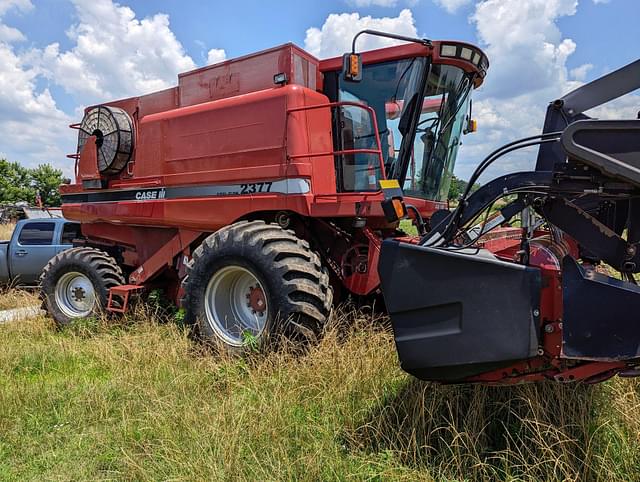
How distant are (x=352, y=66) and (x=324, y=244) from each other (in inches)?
66.8

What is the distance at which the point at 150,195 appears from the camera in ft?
19.3

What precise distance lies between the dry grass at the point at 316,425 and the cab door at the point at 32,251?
5683 mm

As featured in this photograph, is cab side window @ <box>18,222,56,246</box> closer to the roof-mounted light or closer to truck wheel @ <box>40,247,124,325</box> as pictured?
truck wheel @ <box>40,247,124,325</box>

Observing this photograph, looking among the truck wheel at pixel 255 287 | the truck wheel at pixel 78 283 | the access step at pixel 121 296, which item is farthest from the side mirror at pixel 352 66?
the truck wheel at pixel 78 283

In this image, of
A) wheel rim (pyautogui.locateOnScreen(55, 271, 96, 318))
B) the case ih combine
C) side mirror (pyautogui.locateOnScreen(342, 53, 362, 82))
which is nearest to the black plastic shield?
the case ih combine

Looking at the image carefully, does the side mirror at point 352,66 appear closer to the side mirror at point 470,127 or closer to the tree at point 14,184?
the side mirror at point 470,127

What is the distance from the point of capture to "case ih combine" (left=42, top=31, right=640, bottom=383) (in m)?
2.35

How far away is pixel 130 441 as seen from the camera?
304 centimetres

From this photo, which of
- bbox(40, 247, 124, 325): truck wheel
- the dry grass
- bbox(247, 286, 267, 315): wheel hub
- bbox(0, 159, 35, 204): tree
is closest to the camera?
the dry grass

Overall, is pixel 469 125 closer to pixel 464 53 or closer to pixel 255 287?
pixel 464 53

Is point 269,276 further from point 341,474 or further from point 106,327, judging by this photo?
point 106,327

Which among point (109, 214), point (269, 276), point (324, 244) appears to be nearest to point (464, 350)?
point (269, 276)

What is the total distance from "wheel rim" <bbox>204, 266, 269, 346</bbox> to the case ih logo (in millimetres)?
1671

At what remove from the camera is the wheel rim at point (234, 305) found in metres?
4.54
